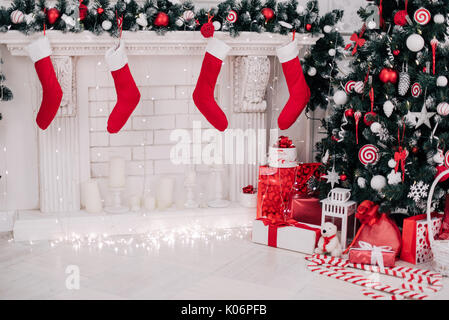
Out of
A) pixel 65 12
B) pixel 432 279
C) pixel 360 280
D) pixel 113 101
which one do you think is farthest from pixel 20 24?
pixel 432 279

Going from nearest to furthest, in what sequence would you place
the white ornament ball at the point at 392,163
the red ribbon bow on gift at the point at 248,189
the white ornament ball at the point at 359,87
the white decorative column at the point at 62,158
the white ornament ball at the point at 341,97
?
1. the white ornament ball at the point at 392,163
2. the white ornament ball at the point at 359,87
3. the white ornament ball at the point at 341,97
4. the white decorative column at the point at 62,158
5. the red ribbon bow on gift at the point at 248,189

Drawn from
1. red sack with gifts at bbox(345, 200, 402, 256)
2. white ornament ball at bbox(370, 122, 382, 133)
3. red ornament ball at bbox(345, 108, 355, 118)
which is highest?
red ornament ball at bbox(345, 108, 355, 118)

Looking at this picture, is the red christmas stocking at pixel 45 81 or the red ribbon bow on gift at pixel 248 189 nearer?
the red christmas stocking at pixel 45 81

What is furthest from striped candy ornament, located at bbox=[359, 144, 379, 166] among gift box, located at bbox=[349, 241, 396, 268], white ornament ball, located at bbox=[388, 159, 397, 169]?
gift box, located at bbox=[349, 241, 396, 268]

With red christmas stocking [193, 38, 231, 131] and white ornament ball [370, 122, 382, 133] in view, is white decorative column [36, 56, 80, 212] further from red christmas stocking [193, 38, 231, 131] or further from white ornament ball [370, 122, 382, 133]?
white ornament ball [370, 122, 382, 133]

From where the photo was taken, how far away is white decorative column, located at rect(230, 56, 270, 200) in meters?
3.46

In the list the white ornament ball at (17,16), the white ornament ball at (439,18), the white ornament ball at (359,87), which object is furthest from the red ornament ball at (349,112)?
the white ornament ball at (17,16)

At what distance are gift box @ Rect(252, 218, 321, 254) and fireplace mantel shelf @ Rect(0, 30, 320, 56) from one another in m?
1.17

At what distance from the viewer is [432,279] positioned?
102 inches

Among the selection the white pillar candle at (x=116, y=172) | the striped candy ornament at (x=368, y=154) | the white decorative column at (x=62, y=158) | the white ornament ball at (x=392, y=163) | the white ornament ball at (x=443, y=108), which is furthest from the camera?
the white pillar candle at (x=116, y=172)

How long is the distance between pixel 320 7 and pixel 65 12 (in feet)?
6.09

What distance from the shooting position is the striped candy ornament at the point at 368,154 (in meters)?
2.96

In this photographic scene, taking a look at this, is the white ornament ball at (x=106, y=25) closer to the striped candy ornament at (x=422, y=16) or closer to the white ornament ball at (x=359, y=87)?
the white ornament ball at (x=359, y=87)

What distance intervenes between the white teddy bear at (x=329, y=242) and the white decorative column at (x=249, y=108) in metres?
0.85
